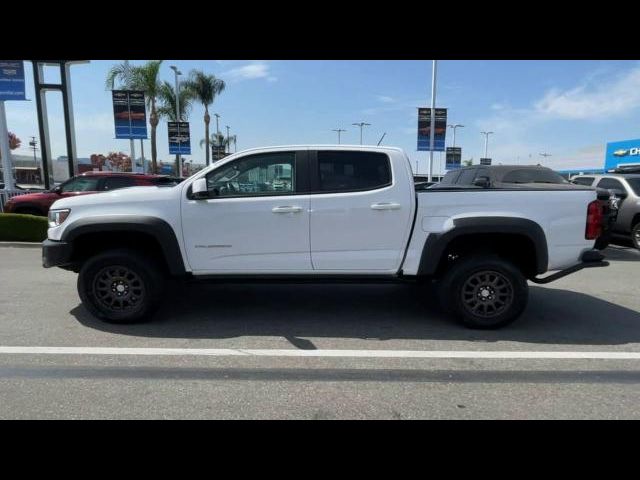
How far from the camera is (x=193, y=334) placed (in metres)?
4.31

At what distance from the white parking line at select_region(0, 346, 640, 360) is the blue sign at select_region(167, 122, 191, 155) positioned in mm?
25937

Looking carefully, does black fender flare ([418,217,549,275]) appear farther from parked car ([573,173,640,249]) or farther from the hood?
parked car ([573,173,640,249])

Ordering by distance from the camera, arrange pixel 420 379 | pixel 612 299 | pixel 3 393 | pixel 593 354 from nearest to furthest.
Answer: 1. pixel 3 393
2. pixel 420 379
3. pixel 593 354
4. pixel 612 299

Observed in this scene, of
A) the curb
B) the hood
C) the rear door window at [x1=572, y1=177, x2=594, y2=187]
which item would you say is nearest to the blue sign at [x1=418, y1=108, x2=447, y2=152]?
the rear door window at [x1=572, y1=177, x2=594, y2=187]

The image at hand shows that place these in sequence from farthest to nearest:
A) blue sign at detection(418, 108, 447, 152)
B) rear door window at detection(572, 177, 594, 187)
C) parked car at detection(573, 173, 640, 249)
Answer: blue sign at detection(418, 108, 447, 152)
rear door window at detection(572, 177, 594, 187)
parked car at detection(573, 173, 640, 249)

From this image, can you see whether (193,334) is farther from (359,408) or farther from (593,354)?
(593,354)

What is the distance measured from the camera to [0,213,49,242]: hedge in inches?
378

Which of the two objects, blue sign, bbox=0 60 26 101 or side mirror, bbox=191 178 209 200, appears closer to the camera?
side mirror, bbox=191 178 209 200

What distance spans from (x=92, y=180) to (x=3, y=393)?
8791 millimetres

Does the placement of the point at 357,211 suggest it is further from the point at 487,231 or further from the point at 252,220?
the point at 487,231

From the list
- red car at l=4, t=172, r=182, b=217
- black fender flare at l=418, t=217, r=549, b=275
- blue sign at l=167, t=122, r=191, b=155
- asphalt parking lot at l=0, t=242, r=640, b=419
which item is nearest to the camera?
asphalt parking lot at l=0, t=242, r=640, b=419

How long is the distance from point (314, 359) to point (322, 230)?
1307 mm

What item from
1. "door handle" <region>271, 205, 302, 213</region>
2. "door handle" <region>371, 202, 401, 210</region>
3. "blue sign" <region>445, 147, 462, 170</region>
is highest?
"blue sign" <region>445, 147, 462, 170</region>
